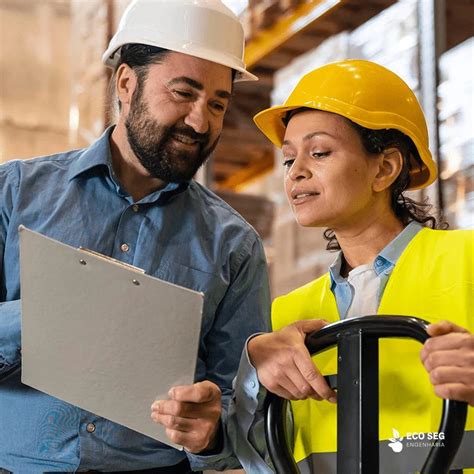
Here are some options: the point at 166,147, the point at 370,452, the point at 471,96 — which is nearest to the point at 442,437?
the point at 370,452

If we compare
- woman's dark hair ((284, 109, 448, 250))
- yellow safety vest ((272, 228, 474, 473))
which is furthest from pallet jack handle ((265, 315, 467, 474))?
woman's dark hair ((284, 109, 448, 250))

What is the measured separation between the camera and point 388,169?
2.49m

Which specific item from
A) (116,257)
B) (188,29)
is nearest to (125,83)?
(188,29)

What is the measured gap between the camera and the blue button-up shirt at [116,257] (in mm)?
2418

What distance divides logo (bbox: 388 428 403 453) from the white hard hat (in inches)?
45.4

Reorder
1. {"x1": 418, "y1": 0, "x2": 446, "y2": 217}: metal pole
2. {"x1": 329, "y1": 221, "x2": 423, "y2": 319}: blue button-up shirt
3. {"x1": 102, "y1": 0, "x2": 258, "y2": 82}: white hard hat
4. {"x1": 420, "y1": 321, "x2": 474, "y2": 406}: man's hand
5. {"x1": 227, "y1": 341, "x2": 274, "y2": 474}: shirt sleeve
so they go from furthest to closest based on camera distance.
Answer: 1. {"x1": 418, "y1": 0, "x2": 446, "y2": 217}: metal pole
2. {"x1": 102, "y1": 0, "x2": 258, "y2": 82}: white hard hat
3. {"x1": 329, "y1": 221, "x2": 423, "y2": 319}: blue button-up shirt
4. {"x1": 227, "y1": 341, "x2": 274, "y2": 474}: shirt sleeve
5. {"x1": 420, "y1": 321, "x2": 474, "y2": 406}: man's hand

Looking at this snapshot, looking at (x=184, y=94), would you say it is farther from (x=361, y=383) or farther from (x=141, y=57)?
(x=361, y=383)

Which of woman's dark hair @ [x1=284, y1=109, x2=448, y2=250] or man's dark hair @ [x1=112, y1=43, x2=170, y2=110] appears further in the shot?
man's dark hair @ [x1=112, y1=43, x2=170, y2=110]

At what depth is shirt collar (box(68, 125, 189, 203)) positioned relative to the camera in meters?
2.63

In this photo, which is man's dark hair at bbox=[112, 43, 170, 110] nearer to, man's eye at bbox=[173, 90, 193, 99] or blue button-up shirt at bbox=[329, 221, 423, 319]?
man's eye at bbox=[173, 90, 193, 99]

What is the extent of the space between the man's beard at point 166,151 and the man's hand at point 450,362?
105cm

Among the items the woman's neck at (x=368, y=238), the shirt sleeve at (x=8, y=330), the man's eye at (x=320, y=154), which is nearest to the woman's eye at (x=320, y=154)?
the man's eye at (x=320, y=154)

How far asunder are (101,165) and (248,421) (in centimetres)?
82

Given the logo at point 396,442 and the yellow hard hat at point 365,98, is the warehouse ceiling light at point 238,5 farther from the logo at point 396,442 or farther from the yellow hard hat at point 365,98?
the logo at point 396,442
